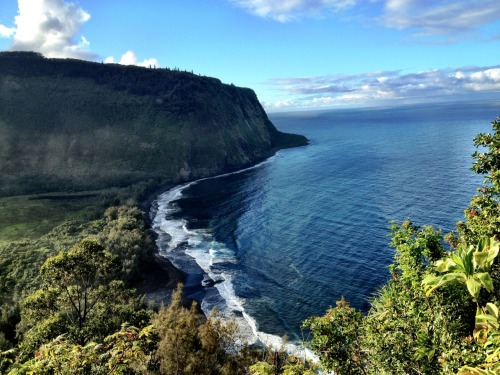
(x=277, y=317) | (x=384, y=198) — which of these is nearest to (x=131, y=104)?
(x=384, y=198)

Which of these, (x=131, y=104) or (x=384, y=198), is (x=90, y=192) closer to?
(x=131, y=104)

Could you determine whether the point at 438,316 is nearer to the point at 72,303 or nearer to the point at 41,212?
the point at 72,303

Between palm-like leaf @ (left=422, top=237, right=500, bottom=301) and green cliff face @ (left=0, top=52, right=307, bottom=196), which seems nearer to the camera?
palm-like leaf @ (left=422, top=237, right=500, bottom=301)

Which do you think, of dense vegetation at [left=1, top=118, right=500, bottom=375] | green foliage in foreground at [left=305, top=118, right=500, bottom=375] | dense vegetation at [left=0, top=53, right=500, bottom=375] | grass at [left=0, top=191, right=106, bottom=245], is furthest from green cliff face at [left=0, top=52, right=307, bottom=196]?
green foliage in foreground at [left=305, top=118, right=500, bottom=375]

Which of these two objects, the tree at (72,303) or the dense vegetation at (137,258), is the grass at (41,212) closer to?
the dense vegetation at (137,258)

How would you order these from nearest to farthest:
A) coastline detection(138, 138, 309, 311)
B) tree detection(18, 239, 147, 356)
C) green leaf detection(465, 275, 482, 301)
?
green leaf detection(465, 275, 482, 301)
tree detection(18, 239, 147, 356)
coastline detection(138, 138, 309, 311)

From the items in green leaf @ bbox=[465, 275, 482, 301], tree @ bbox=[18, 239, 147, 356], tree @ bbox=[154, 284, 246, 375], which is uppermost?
green leaf @ bbox=[465, 275, 482, 301]

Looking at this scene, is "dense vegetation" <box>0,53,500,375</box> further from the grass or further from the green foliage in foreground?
the grass

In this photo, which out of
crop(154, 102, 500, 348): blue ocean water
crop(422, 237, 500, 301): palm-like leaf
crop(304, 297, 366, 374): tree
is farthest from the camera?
crop(154, 102, 500, 348): blue ocean water
